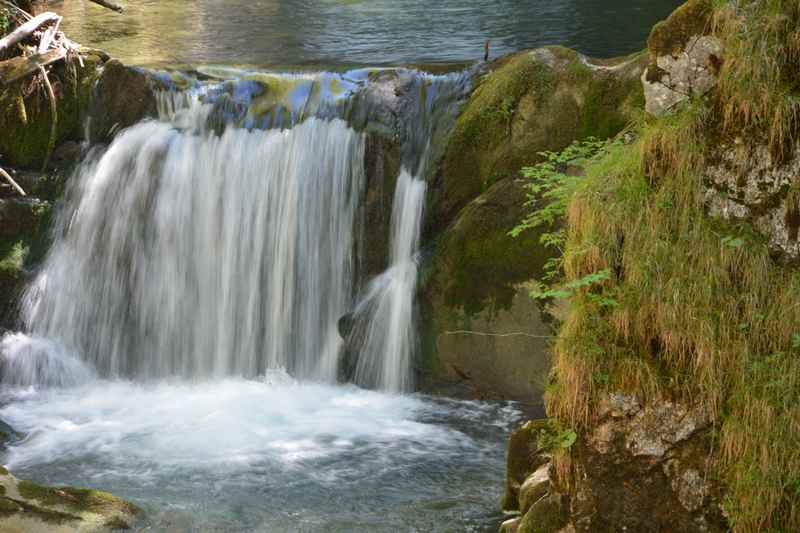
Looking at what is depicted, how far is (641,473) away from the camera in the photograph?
4.49 metres

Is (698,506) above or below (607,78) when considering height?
Answer: below

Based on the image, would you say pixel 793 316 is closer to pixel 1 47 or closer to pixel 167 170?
pixel 167 170

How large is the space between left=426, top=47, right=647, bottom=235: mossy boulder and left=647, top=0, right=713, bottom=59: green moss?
364 centimetres

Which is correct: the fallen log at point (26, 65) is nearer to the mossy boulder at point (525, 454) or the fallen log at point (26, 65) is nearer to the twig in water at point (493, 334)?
the twig in water at point (493, 334)

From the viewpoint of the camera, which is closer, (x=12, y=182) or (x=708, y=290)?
(x=708, y=290)

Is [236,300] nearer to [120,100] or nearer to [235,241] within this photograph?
[235,241]

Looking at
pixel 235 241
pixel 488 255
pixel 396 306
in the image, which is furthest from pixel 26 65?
pixel 488 255

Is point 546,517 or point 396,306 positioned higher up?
point 396,306

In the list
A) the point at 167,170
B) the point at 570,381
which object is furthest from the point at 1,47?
the point at 570,381

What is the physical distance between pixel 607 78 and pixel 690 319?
4.56 metres

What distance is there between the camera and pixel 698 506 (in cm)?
440

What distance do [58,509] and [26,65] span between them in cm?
612

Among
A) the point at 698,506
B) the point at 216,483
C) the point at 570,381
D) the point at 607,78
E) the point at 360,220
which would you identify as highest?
the point at 607,78

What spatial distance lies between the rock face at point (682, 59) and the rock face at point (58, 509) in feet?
12.4
